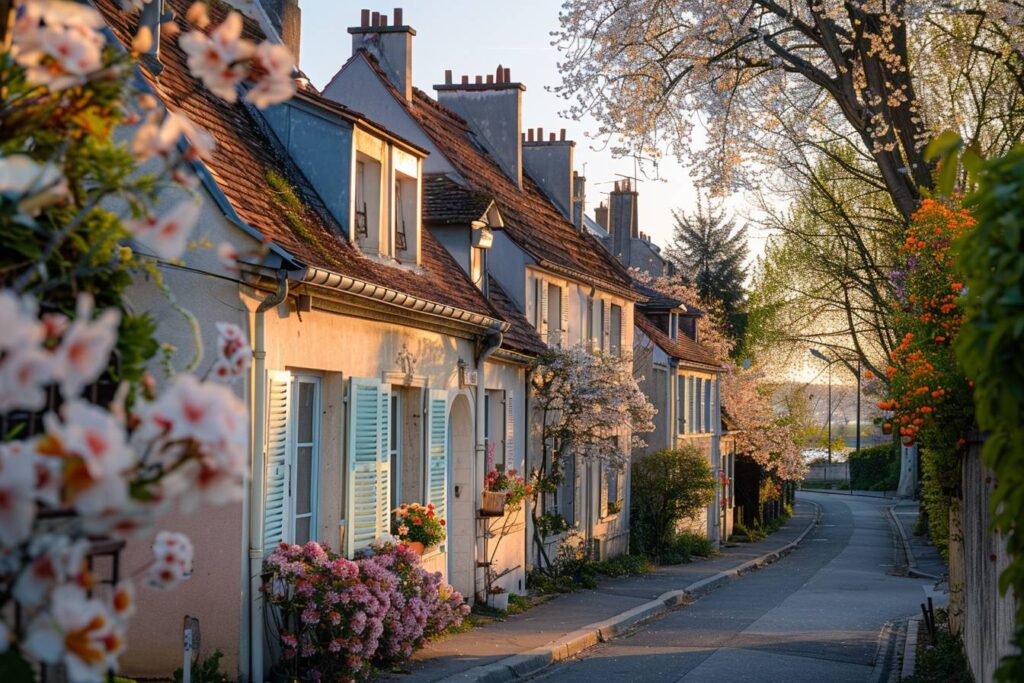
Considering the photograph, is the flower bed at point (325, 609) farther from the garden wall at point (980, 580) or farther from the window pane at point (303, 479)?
the garden wall at point (980, 580)

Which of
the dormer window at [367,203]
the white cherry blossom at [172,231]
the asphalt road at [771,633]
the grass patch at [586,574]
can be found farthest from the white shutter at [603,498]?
the white cherry blossom at [172,231]

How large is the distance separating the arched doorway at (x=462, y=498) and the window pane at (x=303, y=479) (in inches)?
185

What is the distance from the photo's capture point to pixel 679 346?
1462 inches

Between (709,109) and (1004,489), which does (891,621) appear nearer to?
(709,109)

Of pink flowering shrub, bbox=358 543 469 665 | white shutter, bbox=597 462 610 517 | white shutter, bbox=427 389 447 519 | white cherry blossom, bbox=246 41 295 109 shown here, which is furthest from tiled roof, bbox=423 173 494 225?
white cherry blossom, bbox=246 41 295 109

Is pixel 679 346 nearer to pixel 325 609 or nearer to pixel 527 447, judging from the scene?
pixel 527 447

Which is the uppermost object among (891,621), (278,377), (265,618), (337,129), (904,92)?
(904,92)

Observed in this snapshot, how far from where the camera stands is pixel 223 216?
419 inches

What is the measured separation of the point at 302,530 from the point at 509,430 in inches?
299

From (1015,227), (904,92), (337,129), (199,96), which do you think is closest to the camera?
(1015,227)

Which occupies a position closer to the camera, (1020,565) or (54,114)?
(54,114)

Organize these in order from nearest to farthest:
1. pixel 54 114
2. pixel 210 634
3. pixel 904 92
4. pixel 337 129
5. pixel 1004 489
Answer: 1. pixel 54 114
2. pixel 1004 489
3. pixel 210 634
4. pixel 337 129
5. pixel 904 92

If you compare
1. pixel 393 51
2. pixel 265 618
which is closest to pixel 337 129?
pixel 265 618

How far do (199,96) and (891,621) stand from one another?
41.8 feet
